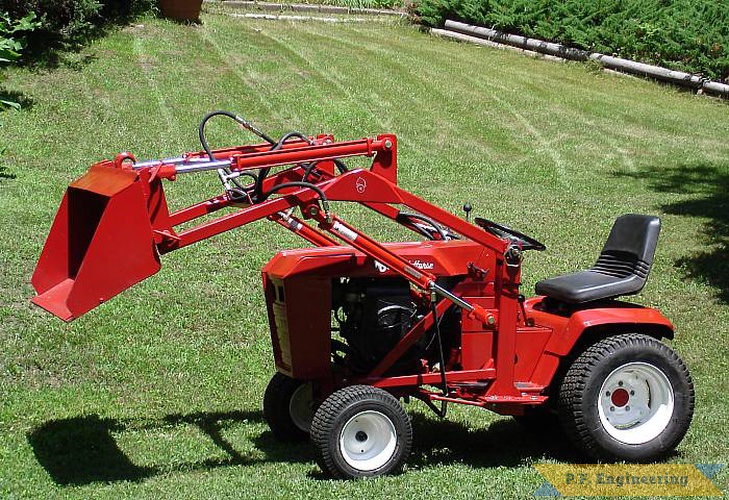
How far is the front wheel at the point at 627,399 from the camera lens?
6.37m

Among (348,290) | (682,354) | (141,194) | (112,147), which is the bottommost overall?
(112,147)

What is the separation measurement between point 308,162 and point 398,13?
19.0 meters

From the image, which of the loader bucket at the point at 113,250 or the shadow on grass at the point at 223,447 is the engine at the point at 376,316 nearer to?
the shadow on grass at the point at 223,447

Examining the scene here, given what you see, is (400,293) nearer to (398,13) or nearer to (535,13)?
(535,13)

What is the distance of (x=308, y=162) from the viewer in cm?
623

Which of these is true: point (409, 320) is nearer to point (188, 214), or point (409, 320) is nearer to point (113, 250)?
point (188, 214)

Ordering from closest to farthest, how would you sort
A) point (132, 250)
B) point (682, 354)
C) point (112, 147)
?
point (132, 250) < point (682, 354) < point (112, 147)

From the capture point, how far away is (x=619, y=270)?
6.83 m

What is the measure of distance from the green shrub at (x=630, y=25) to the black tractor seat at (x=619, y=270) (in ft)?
47.0

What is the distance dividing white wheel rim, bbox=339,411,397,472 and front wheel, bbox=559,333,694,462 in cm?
111

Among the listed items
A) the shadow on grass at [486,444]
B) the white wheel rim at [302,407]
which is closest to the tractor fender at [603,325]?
the shadow on grass at [486,444]

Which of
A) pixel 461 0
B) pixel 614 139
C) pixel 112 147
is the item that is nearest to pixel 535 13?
pixel 461 0

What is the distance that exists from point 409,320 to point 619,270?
1417mm

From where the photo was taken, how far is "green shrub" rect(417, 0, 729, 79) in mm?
20422
